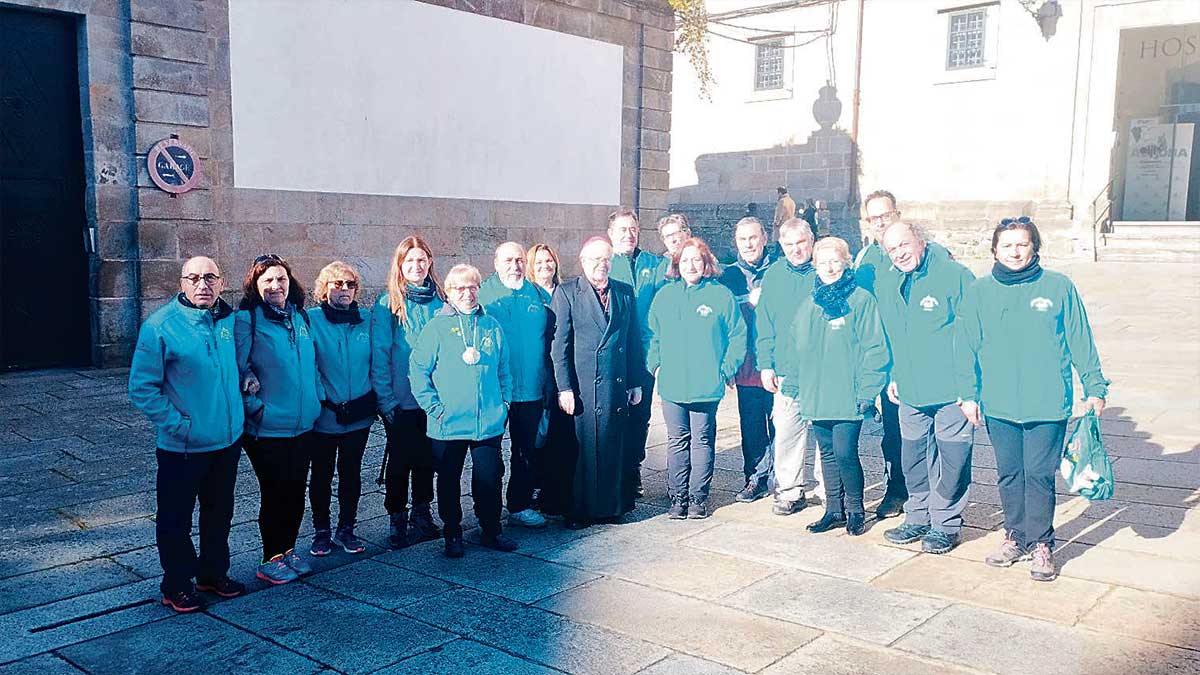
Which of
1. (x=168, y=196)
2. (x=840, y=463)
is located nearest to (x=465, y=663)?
(x=840, y=463)

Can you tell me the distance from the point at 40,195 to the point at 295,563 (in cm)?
683

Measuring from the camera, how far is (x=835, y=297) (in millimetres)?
5531

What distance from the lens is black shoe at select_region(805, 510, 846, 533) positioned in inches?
222

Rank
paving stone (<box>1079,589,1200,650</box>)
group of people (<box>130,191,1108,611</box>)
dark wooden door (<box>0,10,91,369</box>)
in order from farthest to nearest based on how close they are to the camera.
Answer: dark wooden door (<box>0,10,91,369</box>), group of people (<box>130,191,1108,611</box>), paving stone (<box>1079,589,1200,650</box>)

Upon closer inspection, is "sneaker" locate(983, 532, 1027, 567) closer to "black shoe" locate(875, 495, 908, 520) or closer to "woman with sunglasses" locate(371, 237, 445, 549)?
"black shoe" locate(875, 495, 908, 520)

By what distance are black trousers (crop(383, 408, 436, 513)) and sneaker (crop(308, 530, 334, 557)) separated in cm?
40

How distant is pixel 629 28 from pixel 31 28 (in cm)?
805

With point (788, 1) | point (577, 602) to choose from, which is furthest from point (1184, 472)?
point (788, 1)

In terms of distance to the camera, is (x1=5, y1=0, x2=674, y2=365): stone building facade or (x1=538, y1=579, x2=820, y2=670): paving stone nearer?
(x1=538, y1=579, x2=820, y2=670): paving stone

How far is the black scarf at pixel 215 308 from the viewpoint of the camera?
169 inches

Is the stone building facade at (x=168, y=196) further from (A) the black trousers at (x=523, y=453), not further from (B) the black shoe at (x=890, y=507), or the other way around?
(B) the black shoe at (x=890, y=507)

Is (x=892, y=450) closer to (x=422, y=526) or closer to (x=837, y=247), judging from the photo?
(x=837, y=247)

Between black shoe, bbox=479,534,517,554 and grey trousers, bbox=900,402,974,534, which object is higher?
grey trousers, bbox=900,402,974,534

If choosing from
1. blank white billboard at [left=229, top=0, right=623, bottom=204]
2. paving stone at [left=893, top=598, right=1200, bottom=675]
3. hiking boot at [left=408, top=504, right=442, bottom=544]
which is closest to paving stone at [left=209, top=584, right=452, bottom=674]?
hiking boot at [left=408, top=504, right=442, bottom=544]
